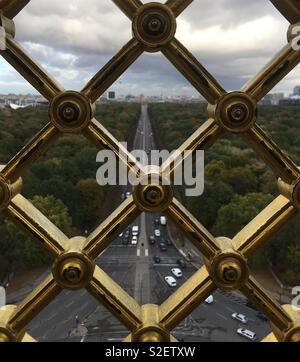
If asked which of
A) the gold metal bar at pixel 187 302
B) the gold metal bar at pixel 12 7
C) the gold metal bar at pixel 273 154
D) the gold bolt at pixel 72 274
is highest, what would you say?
the gold metal bar at pixel 12 7

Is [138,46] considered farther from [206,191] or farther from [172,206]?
[206,191]

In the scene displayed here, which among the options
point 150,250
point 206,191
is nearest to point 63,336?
point 150,250

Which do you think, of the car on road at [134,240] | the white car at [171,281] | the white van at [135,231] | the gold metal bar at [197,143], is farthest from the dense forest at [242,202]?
the gold metal bar at [197,143]

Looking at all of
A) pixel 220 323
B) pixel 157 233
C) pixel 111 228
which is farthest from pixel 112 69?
pixel 157 233

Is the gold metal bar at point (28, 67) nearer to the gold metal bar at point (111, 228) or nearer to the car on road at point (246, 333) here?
the gold metal bar at point (111, 228)

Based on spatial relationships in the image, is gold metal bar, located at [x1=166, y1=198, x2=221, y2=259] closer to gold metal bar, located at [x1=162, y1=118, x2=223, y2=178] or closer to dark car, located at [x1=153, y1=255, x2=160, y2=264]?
gold metal bar, located at [x1=162, y1=118, x2=223, y2=178]

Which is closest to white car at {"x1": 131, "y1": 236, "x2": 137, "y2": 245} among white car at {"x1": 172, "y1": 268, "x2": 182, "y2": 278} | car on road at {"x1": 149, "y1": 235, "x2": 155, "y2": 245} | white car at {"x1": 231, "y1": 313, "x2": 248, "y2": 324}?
car on road at {"x1": 149, "y1": 235, "x2": 155, "y2": 245}

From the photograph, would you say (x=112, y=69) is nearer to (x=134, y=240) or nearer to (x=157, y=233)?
(x=134, y=240)
